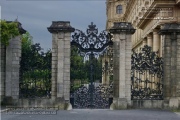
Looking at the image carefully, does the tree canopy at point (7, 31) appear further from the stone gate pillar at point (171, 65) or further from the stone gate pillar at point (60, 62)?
the stone gate pillar at point (171, 65)

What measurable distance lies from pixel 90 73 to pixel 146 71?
270 centimetres

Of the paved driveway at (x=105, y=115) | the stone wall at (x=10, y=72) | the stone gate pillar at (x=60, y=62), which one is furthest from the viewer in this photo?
the stone wall at (x=10, y=72)

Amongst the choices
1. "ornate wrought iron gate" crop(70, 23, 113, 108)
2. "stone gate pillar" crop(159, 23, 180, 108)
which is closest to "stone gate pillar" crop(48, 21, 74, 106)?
"ornate wrought iron gate" crop(70, 23, 113, 108)

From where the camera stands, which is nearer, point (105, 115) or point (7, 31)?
point (105, 115)

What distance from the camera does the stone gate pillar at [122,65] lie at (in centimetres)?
1580

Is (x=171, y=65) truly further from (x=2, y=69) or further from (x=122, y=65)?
(x=2, y=69)

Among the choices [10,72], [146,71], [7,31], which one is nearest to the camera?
[7,31]

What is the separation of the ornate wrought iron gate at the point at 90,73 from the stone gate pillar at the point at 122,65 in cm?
44

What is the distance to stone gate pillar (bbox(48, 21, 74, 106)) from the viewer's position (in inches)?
621

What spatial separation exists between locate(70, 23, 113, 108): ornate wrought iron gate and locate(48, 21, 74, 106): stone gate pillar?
0.46 metres

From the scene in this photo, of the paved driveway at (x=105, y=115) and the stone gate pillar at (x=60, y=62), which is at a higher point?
the stone gate pillar at (x=60, y=62)

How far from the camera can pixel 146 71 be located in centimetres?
1641

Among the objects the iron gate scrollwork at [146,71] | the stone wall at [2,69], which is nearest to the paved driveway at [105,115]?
the iron gate scrollwork at [146,71]

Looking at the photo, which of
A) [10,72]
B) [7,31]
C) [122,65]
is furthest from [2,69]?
[122,65]
